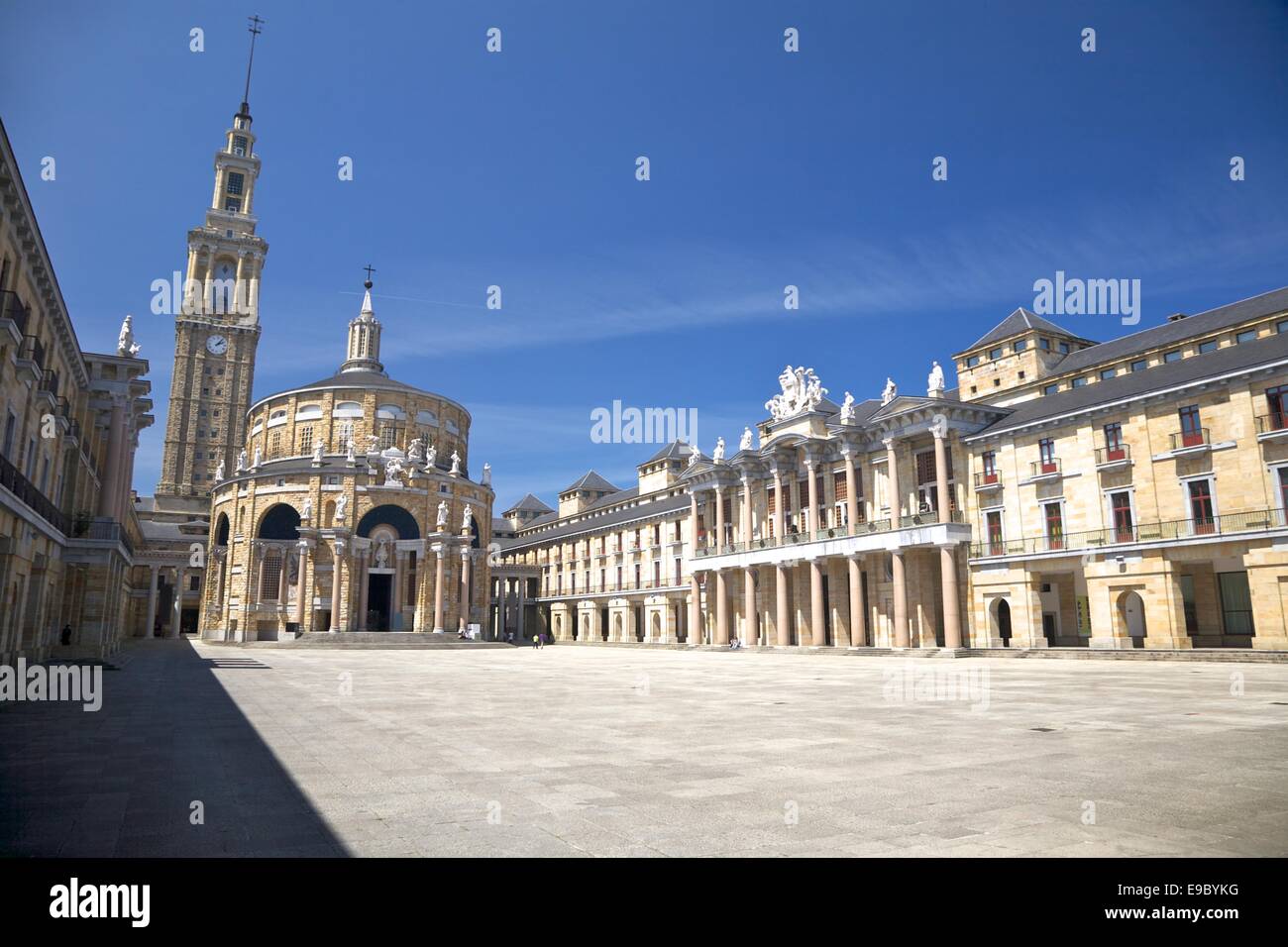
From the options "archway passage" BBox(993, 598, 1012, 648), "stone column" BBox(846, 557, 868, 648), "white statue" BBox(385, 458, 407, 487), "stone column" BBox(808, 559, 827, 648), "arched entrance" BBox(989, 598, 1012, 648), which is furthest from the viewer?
"white statue" BBox(385, 458, 407, 487)

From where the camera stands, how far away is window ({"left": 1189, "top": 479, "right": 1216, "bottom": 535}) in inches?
1375

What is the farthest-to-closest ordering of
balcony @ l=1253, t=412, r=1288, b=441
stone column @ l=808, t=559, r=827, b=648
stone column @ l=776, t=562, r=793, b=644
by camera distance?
stone column @ l=776, t=562, r=793, b=644, stone column @ l=808, t=559, r=827, b=648, balcony @ l=1253, t=412, r=1288, b=441

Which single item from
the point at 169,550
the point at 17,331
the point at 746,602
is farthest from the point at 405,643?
the point at 17,331

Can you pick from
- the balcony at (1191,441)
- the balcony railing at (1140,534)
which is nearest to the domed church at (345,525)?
the balcony railing at (1140,534)

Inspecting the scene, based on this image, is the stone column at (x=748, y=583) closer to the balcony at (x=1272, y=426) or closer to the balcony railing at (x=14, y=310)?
the balcony at (x=1272, y=426)

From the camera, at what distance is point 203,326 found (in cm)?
10000

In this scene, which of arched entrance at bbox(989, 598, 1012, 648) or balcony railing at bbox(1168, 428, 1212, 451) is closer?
balcony railing at bbox(1168, 428, 1212, 451)

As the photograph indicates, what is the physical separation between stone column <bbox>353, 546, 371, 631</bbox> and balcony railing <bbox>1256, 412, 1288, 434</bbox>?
6055 centimetres

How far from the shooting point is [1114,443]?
38.8m

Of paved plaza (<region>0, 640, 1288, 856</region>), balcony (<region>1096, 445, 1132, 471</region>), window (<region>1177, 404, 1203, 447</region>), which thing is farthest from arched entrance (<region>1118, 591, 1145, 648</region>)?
paved plaza (<region>0, 640, 1288, 856</region>)

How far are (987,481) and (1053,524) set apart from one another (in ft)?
14.3

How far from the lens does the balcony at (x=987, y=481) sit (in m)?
43.9

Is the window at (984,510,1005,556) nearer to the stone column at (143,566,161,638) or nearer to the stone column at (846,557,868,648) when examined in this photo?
the stone column at (846,557,868,648)
